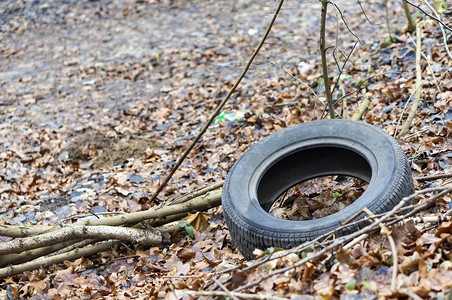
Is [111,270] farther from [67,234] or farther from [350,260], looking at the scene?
[350,260]

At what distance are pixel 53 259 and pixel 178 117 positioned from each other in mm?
3857

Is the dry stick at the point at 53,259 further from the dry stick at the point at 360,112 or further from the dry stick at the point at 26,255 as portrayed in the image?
the dry stick at the point at 360,112

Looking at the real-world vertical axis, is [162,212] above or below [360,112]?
below

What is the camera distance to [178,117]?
8031 mm

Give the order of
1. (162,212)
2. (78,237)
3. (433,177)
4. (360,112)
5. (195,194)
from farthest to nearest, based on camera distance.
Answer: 1. (360,112)
2. (195,194)
3. (162,212)
4. (78,237)
5. (433,177)

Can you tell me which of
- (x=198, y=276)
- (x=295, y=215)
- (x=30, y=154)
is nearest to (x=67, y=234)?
(x=198, y=276)

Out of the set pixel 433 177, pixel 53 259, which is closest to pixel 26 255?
pixel 53 259

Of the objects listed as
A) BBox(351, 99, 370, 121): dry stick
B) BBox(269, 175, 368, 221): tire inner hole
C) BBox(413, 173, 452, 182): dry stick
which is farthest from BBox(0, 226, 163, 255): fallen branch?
BBox(351, 99, 370, 121): dry stick

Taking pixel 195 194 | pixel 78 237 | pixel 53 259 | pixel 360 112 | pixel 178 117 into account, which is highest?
pixel 360 112

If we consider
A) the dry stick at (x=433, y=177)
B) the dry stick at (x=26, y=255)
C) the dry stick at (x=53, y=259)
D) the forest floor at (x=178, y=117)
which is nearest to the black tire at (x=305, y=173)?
the forest floor at (x=178, y=117)

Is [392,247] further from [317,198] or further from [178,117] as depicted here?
[178,117]

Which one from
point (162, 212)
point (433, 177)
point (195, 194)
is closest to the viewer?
point (433, 177)

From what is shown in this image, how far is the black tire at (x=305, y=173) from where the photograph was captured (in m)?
3.60

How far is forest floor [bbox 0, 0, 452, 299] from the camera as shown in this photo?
332cm
